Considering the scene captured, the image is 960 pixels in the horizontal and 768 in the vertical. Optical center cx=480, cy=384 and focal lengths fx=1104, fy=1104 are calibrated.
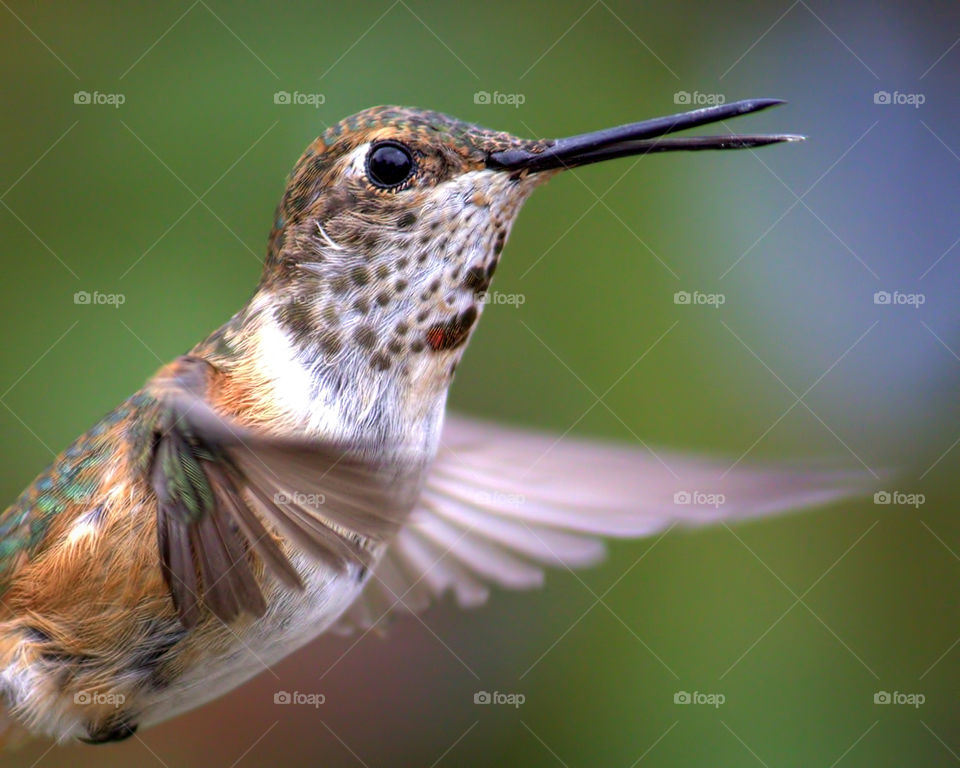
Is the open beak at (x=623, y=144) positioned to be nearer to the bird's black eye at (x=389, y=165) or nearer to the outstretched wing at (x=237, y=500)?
the bird's black eye at (x=389, y=165)

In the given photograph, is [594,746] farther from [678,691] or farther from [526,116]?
[526,116]

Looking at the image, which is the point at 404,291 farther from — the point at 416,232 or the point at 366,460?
the point at 366,460

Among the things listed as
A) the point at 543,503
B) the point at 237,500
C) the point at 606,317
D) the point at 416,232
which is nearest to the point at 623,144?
the point at 416,232

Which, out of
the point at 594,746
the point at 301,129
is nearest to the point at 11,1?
the point at 301,129

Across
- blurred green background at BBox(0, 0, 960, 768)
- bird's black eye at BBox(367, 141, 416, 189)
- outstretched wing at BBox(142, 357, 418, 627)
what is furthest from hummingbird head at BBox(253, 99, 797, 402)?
blurred green background at BBox(0, 0, 960, 768)

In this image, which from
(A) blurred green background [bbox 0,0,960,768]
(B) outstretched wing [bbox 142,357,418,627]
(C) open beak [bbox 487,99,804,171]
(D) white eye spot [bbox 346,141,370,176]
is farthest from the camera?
(A) blurred green background [bbox 0,0,960,768]

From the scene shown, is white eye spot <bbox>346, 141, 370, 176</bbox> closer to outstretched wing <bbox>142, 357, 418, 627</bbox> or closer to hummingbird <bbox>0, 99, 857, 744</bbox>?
hummingbird <bbox>0, 99, 857, 744</bbox>
